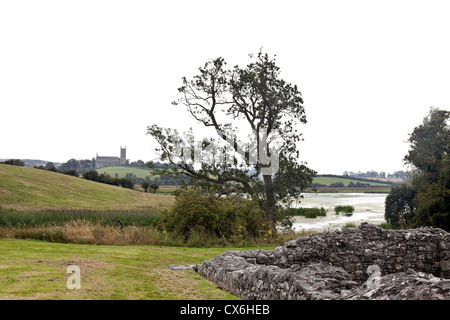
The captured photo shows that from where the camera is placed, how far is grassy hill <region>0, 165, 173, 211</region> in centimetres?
3956

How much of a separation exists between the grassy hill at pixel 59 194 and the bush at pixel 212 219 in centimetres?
2246

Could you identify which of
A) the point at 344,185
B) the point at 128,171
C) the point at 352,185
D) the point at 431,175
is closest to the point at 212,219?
the point at 431,175

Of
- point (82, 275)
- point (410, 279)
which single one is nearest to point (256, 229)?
point (82, 275)

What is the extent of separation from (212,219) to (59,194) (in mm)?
34783

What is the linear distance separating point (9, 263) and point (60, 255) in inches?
68.3

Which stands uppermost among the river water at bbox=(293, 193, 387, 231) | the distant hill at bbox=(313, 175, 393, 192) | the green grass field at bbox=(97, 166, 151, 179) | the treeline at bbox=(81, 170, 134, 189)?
the green grass field at bbox=(97, 166, 151, 179)

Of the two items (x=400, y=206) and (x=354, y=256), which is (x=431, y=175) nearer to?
(x=400, y=206)

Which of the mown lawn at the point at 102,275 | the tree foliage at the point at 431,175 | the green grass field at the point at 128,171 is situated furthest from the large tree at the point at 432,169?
the green grass field at the point at 128,171

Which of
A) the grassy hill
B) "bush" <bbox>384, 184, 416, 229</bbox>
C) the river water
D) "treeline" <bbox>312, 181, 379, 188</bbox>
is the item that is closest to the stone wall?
the river water

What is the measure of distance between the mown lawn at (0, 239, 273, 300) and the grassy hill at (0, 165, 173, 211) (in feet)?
87.9

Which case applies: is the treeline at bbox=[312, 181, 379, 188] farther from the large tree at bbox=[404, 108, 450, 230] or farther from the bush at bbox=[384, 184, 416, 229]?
the bush at bbox=[384, 184, 416, 229]

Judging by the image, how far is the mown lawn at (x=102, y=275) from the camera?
6797 mm

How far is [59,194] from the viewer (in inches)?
1777

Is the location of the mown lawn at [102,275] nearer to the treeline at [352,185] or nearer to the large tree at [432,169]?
the large tree at [432,169]
